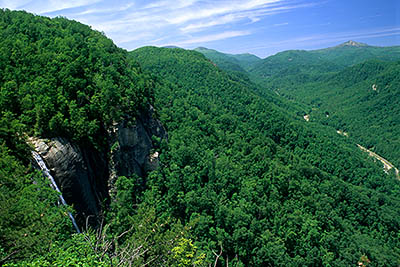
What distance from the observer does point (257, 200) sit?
4372 cm

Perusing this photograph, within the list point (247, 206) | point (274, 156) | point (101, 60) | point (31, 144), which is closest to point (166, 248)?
point (31, 144)

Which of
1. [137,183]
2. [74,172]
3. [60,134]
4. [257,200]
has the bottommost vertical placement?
[257,200]

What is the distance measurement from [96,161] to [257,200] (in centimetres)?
2908

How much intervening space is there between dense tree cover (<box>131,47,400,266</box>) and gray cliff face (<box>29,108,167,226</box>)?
4.28 meters

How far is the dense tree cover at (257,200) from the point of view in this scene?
121ft

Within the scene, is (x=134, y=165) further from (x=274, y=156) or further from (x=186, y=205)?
(x=274, y=156)

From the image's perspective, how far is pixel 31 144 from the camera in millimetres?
23297

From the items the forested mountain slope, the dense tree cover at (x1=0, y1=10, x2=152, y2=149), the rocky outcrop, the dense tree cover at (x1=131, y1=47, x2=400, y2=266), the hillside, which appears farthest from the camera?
the forested mountain slope

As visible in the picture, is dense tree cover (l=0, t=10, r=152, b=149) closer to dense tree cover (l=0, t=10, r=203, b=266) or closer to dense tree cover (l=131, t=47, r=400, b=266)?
dense tree cover (l=0, t=10, r=203, b=266)

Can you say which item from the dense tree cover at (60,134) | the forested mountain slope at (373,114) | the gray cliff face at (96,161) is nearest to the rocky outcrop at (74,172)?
the gray cliff face at (96,161)

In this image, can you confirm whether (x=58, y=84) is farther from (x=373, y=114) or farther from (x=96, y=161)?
(x=373, y=114)

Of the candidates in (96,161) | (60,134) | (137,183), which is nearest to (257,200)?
(137,183)

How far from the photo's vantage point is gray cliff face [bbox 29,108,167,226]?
81.3 feet

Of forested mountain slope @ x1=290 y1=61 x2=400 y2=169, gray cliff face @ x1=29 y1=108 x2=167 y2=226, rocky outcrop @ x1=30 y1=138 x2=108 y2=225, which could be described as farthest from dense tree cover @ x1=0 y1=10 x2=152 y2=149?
forested mountain slope @ x1=290 y1=61 x2=400 y2=169
